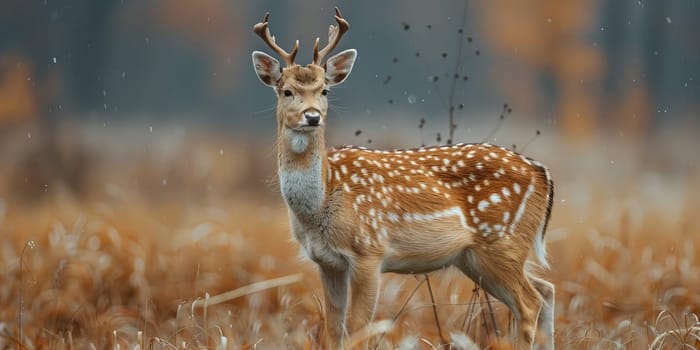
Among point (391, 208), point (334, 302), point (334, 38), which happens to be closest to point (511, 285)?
point (391, 208)

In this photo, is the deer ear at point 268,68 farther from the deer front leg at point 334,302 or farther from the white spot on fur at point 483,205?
the white spot on fur at point 483,205

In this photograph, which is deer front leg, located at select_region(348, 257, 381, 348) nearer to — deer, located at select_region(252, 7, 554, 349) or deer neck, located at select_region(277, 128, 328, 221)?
deer, located at select_region(252, 7, 554, 349)

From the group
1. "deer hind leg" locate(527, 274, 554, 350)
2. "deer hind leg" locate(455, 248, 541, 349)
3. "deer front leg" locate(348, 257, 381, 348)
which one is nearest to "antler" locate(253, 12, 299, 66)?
"deer front leg" locate(348, 257, 381, 348)

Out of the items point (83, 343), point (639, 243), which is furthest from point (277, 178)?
point (639, 243)

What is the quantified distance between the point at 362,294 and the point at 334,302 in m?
0.21

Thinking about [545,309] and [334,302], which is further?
[545,309]

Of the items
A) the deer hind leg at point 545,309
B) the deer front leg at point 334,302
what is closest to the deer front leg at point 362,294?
the deer front leg at point 334,302

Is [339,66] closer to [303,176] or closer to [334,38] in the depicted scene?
[334,38]

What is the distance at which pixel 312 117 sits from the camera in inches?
176

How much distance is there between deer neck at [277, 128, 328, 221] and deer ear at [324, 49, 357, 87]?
239 millimetres

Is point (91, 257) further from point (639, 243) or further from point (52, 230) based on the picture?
point (639, 243)

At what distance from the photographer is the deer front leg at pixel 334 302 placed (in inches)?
189

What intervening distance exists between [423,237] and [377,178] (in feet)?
1.09

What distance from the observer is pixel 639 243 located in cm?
720
